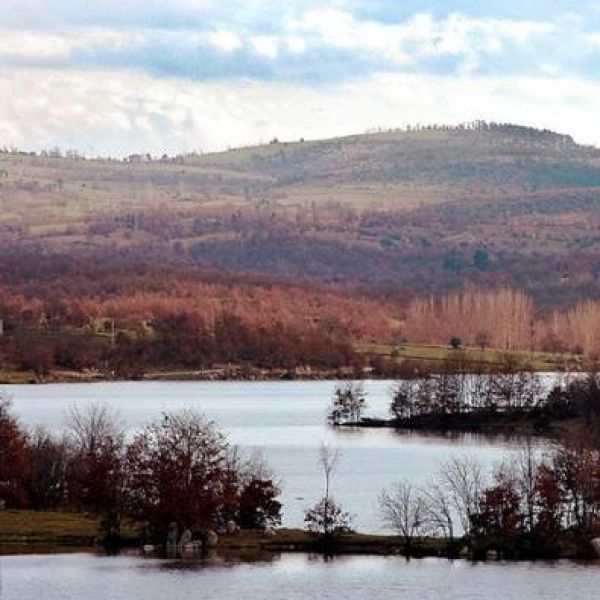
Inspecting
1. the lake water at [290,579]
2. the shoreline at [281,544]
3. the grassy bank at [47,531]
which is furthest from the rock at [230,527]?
the lake water at [290,579]

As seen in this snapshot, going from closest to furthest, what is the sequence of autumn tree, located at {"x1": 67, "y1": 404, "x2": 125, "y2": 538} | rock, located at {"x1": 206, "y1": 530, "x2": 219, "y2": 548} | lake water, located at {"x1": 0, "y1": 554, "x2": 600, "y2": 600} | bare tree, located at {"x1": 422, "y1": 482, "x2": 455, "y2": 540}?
lake water, located at {"x1": 0, "y1": 554, "x2": 600, "y2": 600}
rock, located at {"x1": 206, "y1": 530, "x2": 219, "y2": 548}
bare tree, located at {"x1": 422, "y1": 482, "x2": 455, "y2": 540}
autumn tree, located at {"x1": 67, "y1": 404, "x2": 125, "y2": 538}

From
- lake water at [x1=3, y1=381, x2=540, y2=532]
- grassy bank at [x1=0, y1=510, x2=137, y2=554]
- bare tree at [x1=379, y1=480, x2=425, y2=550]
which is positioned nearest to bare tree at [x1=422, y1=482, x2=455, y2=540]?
bare tree at [x1=379, y1=480, x2=425, y2=550]

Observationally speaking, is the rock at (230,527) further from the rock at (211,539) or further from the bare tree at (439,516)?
the bare tree at (439,516)

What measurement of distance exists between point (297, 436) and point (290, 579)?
211 feet

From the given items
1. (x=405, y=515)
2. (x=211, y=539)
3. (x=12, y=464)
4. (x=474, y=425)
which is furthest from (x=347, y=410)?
(x=405, y=515)

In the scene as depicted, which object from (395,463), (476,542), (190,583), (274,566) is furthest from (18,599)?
(395,463)

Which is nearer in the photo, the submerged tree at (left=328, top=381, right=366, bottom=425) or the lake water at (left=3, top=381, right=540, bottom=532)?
the lake water at (left=3, top=381, right=540, bottom=532)

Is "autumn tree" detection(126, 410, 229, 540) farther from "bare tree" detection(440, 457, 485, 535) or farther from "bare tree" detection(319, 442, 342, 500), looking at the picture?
"bare tree" detection(319, 442, 342, 500)

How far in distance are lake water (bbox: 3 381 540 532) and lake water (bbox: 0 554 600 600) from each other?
33.9 ft

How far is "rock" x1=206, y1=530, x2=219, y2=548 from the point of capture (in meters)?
65.6

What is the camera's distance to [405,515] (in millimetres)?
64875

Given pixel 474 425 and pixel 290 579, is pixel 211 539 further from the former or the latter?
pixel 474 425

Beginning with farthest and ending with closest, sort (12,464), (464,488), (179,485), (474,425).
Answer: (474,425) < (12,464) < (464,488) < (179,485)

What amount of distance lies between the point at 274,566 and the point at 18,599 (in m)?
9.89
